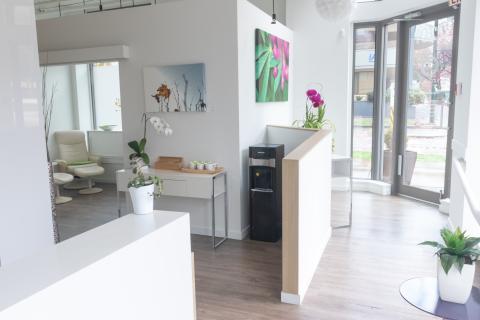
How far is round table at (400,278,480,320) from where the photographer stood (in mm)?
1979

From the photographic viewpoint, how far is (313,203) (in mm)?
3463

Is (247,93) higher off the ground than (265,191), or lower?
higher

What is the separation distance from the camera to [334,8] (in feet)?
13.5

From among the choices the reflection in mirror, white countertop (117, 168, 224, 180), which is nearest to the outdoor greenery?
white countertop (117, 168, 224, 180)

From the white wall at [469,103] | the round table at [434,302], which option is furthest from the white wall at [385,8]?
the round table at [434,302]

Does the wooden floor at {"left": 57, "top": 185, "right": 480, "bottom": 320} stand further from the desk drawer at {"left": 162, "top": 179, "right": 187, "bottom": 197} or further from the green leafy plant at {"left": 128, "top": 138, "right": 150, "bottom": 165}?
the green leafy plant at {"left": 128, "top": 138, "right": 150, "bottom": 165}

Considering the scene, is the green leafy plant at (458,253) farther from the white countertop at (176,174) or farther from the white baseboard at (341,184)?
the white baseboard at (341,184)

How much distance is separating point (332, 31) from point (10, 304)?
19.9 feet

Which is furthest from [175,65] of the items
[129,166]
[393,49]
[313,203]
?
[393,49]

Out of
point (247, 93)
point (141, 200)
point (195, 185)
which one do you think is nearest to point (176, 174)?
point (195, 185)

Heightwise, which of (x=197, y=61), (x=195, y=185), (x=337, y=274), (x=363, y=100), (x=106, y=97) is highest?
(x=197, y=61)

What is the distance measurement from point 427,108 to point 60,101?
6246 mm

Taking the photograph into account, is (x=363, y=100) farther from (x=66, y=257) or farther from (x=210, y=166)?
(x=66, y=257)

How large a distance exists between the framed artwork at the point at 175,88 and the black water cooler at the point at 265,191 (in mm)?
810
